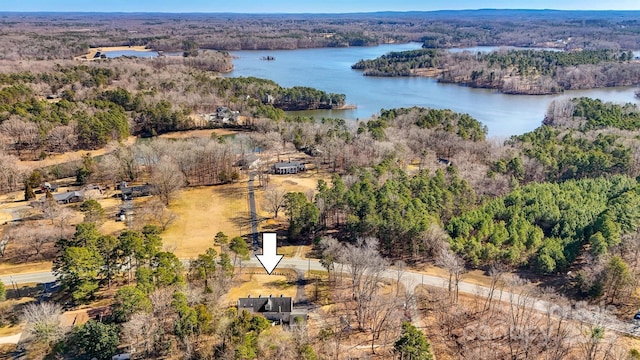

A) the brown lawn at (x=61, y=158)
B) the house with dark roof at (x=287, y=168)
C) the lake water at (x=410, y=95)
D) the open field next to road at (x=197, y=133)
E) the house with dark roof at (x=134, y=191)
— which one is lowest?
the house with dark roof at (x=134, y=191)

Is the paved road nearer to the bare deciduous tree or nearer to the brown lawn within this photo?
the bare deciduous tree

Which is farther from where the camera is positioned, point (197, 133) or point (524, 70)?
point (524, 70)

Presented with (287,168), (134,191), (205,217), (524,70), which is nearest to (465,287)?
(205,217)

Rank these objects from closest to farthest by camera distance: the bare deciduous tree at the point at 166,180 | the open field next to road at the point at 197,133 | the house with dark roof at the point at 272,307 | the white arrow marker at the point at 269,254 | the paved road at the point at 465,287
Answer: the paved road at the point at 465,287 < the house with dark roof at the point at 272,307 < the white arrow marker at the point at 269,254 < the bare deciduous tree at the point at 166,180 < the open field next to road at the point at 197,133

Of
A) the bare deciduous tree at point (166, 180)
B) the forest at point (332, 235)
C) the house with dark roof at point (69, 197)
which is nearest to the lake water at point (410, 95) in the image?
the forest at point (332, 235)

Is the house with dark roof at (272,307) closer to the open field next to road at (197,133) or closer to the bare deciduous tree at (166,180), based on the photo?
the bare deciduous tree at (166,180)

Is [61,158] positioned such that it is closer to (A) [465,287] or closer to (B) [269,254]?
(B) [269,254]
